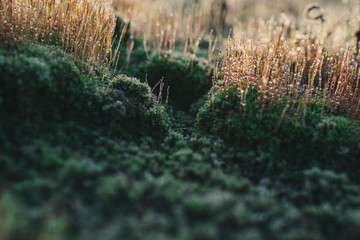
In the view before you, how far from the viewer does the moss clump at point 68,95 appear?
105 inches

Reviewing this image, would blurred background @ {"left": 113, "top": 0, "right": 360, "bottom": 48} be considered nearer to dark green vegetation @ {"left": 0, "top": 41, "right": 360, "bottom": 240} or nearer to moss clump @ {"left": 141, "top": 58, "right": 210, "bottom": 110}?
moss clump @ {"left": 141, "top": 58, "right": 210, "bottom": 110}

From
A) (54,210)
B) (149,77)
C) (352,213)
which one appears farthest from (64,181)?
(149,77)

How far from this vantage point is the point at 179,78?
17.3ft

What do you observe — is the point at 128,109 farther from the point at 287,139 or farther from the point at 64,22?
the point at 287,139

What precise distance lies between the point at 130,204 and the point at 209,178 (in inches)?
36.1

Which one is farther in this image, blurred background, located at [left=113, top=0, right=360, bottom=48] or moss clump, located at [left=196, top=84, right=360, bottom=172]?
blurred background, located at [left=113, top=0, right=360, bottom=48]

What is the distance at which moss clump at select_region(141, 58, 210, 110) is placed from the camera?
5.19m

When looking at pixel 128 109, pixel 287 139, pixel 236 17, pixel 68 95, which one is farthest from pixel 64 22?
pixel 236 17

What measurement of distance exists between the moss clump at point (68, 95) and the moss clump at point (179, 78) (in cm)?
142

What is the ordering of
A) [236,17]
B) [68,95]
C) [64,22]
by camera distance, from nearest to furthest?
[68,95], [64,22], [236,17]

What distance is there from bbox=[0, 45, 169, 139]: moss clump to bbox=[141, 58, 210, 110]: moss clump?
4.67ft

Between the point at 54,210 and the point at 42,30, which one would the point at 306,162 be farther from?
the point at 42,30

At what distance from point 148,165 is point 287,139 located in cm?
184

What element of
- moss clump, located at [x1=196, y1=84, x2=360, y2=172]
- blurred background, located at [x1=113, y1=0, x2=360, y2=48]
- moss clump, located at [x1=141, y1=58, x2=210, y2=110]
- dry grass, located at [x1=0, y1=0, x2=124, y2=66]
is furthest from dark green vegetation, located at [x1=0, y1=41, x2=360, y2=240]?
blurred background, located at [x1=113, y1=0, x2=360, y2=48]
